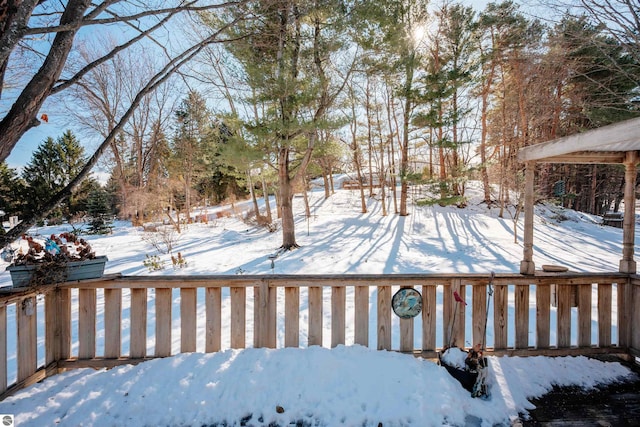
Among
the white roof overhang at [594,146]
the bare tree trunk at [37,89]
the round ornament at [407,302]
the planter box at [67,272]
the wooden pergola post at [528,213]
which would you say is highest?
the bare tree trunk at [37,89]

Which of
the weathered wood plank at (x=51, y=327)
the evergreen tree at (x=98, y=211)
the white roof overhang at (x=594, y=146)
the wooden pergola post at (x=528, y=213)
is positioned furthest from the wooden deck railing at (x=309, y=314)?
the evergreen tree at (x=98, y=211)

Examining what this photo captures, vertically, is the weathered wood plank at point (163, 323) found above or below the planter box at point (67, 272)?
below

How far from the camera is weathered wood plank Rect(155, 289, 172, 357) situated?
7.20 feet

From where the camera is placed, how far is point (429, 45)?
11578mm

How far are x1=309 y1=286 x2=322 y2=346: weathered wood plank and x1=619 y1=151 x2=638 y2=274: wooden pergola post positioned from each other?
2.76 metres

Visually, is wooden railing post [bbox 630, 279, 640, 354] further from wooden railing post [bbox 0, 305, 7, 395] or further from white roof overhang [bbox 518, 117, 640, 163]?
wooden railing post [bbox 0, 305, 7, 395]

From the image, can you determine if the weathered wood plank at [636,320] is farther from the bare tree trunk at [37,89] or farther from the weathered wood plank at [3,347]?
the weathered wood plank at [3,347]


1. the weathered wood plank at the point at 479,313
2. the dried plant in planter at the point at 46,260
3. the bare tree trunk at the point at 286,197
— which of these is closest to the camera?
the dried plant in planter at the point at 46,260

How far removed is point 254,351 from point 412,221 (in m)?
10.1

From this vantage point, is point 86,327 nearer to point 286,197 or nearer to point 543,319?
point 543,319

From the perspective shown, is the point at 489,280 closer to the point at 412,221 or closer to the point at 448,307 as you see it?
the point at 448,307

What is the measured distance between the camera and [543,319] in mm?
2377

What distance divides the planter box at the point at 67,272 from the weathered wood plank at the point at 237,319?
3.41ft

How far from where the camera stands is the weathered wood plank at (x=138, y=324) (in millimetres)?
2180
